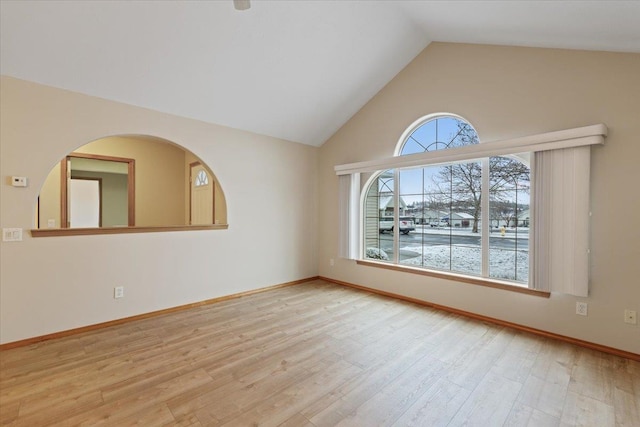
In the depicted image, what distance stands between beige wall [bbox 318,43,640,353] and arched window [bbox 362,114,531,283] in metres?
0.24


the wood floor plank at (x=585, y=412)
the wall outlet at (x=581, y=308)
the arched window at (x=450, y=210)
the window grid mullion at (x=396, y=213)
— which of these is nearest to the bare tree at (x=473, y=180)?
the arched window at (x=450, y=210)

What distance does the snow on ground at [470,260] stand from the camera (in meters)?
3.16

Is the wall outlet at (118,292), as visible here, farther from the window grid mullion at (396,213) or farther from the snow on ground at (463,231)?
the snow on ground at (463,231)

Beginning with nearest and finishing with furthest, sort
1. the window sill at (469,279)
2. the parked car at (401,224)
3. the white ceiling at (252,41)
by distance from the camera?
the white ceiling at (252,41) → the window sill at (469,279) → the parked car at (401,224)

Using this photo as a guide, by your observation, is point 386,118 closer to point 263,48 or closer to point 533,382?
point 263,48

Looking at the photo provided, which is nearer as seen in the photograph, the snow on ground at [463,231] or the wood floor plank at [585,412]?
the wood floor plank at [585,412]

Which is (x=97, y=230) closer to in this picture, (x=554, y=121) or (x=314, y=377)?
(x=314, y=377)

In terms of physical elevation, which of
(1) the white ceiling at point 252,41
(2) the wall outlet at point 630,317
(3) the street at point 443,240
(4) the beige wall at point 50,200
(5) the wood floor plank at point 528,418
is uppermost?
(1) the white ceiling at point 252,41

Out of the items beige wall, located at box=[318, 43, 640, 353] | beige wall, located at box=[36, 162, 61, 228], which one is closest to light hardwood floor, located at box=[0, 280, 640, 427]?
beige wall, located at box=[318, 43, 640, 353]

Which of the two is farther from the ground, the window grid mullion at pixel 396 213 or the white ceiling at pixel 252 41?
the white ceiling at pixel 252 41

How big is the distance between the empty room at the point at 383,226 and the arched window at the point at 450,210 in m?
0.03

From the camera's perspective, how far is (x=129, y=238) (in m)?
3.26

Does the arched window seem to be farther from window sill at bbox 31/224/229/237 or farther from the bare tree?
window sill at bbox 31/224/229/237

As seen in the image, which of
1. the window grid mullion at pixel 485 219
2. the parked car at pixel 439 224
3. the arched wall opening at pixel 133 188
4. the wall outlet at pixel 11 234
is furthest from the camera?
the arched wall opening at pixel 133 188
